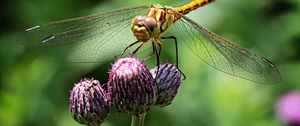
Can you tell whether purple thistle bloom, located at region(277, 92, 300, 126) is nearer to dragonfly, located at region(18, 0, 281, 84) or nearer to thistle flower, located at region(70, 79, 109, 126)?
dragonfly, located at region(18, 0, 281, 84)

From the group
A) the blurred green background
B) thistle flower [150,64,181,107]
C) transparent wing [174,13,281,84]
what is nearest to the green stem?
thistle flower [150,64,181,107]

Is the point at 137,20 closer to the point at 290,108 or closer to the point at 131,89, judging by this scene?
the point at 131,89

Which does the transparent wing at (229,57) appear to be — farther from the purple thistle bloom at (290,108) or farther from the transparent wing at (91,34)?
the purple thistle bloom at (290,108)

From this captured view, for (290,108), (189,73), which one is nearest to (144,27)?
(189,73)

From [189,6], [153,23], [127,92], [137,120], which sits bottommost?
[137,120]

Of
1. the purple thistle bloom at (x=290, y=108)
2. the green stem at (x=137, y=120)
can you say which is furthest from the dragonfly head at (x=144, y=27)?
the purple thistle bloom at (x=290, y=108)
